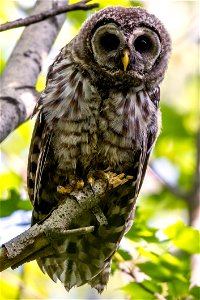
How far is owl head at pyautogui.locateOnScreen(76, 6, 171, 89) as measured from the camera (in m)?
4.84

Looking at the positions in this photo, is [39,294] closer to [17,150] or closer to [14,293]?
[14,293]

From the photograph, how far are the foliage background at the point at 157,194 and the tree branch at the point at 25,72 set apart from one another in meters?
0.28

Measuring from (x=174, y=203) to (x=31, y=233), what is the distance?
4912mm

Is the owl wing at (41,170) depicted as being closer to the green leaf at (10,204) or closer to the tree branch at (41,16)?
the green leaf at (10,204)

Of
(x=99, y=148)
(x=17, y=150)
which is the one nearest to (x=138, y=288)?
(x=99, y=148)

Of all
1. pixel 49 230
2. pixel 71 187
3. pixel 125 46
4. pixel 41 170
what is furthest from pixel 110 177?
pixel 49 230

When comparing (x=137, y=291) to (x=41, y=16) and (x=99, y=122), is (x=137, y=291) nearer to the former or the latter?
(x=99, y=122)

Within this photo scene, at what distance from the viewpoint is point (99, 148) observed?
4.74 metres

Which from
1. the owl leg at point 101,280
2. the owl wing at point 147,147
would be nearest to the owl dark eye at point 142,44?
the owl wing at point 147,147

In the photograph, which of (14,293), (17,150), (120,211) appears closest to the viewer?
(120,211)

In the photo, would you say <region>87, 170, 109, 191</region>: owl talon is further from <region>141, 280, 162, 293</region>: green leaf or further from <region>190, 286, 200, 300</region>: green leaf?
<region>190, 286, 200, 300</region>: green leaf

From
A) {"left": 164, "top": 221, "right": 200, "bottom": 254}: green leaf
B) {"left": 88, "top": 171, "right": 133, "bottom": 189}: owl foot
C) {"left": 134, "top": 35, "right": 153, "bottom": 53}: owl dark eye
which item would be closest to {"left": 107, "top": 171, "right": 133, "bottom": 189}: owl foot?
{"left": 88, "top": 171, "right": 133, "bottom": 189}: owl foot

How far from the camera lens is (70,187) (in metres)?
4.53

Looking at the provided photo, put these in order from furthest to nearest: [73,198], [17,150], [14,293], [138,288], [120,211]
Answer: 1. [17,150]
2. [14,293]
3. [120,211]
4. [138,288]
5. [73,198]
